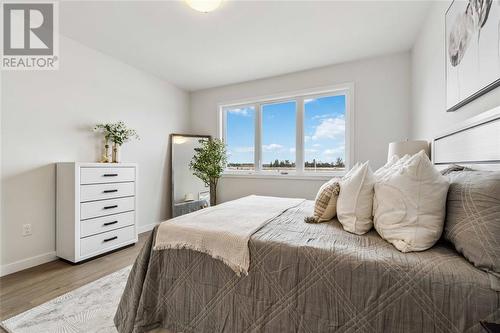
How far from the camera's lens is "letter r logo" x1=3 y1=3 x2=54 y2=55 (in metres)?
2.19

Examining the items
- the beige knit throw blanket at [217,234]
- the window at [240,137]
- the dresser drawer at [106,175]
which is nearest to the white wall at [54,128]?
the dresser drawer at [106,175]

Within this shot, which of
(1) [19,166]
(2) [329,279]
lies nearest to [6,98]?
(1) [19,166]

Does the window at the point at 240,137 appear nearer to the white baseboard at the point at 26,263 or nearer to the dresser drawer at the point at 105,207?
the dresser drawer at the point at 105,207

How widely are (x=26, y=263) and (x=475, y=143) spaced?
3910 mm

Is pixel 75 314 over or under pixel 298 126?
under

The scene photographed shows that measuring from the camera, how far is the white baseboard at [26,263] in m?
2.17

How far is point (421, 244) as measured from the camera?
966mm

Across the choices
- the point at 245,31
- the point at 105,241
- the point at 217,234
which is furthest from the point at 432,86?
the point at 105,241

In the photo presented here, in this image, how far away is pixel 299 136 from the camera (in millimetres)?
3580

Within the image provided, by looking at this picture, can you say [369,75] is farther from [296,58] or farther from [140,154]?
[140,154]

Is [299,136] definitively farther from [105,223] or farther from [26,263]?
[26,263]

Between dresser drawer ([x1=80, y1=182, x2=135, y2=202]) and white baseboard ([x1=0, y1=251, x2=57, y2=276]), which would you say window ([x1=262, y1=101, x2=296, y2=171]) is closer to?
dresser drawer ([x1=80, y1=182, x2=135, y2=202])

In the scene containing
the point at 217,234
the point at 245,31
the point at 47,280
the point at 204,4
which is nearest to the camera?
the point at 217,234

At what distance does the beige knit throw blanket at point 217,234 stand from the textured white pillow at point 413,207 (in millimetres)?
682
